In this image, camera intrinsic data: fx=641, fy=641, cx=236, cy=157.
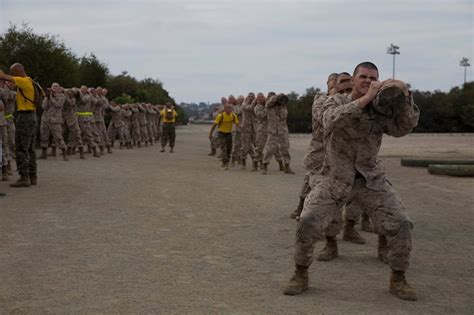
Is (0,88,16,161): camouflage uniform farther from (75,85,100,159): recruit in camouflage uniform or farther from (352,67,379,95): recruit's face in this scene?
(352,67,379,95): recruit's face

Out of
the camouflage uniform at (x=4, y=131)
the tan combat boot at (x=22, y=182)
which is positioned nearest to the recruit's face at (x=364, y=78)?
the tan combat boot at (x=22, y=182)

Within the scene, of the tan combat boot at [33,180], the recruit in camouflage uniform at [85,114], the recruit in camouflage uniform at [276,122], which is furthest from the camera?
the recruit in camouflage uniform at [85,114]

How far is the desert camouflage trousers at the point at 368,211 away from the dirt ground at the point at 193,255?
38cm

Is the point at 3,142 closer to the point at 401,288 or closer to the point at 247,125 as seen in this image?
the point at 247,125

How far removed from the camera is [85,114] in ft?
64.5

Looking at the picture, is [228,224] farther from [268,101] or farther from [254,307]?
[268,101]

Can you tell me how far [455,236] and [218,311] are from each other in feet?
14.5

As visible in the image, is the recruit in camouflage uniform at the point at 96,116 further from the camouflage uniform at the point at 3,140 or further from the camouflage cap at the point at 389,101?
the camouflage cap at the point at 389,101

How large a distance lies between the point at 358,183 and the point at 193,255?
213cm

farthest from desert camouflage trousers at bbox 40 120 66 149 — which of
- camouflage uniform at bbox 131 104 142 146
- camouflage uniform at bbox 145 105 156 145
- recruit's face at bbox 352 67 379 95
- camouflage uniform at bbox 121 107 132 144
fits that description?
recruit's face at bbox 352 67 379 95

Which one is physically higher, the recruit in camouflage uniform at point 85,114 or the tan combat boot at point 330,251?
the recruit in camouflage uniform at point 85,114

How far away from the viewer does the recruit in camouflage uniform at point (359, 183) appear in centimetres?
538

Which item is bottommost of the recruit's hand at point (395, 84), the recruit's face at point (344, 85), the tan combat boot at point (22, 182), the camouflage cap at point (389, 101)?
the tan combat boot at point (22, 182)

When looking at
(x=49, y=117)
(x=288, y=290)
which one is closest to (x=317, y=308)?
(x=288, y=290)
